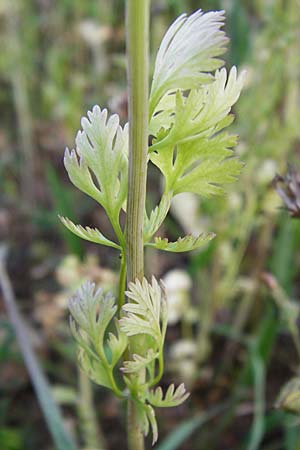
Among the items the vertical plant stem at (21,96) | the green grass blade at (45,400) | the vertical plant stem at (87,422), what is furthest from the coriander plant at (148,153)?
the vertical plant stem at (21,96)

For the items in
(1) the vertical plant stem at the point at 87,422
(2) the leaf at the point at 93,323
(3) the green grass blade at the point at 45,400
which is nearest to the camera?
(2) the leaf at the point at 93,323

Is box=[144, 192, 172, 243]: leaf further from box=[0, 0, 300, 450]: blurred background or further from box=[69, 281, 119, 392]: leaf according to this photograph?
box=[0, 0, 300, 450]: blurred background

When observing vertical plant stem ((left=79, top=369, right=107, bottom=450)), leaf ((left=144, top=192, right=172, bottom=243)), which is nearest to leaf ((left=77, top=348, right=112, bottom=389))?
leaf ((left=144, top=192, right=172, bottom=243))

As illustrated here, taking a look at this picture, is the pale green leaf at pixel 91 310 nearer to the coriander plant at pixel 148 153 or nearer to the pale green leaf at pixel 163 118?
the coriander plant at pixel 148 153

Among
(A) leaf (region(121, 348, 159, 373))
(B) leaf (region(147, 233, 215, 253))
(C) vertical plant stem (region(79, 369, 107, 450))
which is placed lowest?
(C) vertical plant stem (region(79, 369, 107, 450))

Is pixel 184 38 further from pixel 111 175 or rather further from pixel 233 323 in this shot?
pixel 233 323

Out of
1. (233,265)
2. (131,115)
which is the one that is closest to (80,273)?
(233,265)
